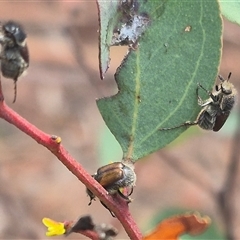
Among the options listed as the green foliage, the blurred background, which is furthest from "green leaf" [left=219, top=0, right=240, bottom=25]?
the blurred background

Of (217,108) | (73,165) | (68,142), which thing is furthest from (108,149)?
(68,142)

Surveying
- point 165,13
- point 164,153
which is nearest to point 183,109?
point 165,13

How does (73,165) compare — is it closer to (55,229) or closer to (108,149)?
(55,229)

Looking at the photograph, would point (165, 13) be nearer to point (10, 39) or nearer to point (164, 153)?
point (10, 39)

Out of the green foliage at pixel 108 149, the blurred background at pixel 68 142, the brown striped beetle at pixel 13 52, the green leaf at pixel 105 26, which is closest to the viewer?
the green leaf at pixel 105 26

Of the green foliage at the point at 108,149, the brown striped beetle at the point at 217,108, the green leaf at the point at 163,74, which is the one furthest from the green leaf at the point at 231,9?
the green foliage at the point at 108,149

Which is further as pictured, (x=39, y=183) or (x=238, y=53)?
(x=238, y=53)

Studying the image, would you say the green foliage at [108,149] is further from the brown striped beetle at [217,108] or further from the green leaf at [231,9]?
the green leaf at [231,9]
